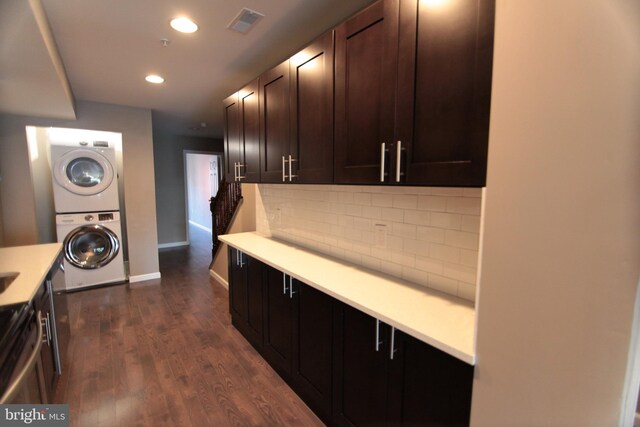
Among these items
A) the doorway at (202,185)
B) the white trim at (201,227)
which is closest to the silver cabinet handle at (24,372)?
the doorway at (202,185)

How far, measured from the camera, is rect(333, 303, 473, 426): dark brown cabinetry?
3.40ft

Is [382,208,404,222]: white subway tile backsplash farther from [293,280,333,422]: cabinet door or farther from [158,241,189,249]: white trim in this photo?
[158,241,189,249]: white trim

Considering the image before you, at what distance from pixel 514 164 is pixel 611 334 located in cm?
47

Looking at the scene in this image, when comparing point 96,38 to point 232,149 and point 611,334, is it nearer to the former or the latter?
point 232,149

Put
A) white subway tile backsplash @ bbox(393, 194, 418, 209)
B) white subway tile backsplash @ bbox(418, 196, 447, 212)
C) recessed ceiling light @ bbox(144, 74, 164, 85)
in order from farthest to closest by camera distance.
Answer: recessed ceiling light @ bbox(144, 74, 164, 85) → white subway tile backsplash @ bbox(393, 194, 418, 209) → white subway tile backsplash @ bbox(418, 196, 447, 212)

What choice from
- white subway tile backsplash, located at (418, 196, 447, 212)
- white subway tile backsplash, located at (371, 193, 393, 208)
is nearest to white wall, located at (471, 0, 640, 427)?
white subway tile backsplash, located at (418, 196, 447, 212)

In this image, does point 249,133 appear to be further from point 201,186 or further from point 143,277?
point 201,186

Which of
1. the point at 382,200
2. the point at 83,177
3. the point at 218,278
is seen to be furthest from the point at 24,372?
the point at 83,177

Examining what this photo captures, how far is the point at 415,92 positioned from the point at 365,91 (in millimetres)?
302

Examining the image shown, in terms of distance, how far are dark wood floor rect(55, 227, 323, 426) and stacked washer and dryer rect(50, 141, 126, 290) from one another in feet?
1.43

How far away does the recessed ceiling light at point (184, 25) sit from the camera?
1.86m

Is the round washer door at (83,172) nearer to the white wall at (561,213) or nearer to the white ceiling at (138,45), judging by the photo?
the white ceiling at (138,45)

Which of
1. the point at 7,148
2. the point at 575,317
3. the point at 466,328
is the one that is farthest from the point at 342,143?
the point at 7,148

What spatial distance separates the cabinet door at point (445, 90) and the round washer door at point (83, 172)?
Result: 4.27 metres
